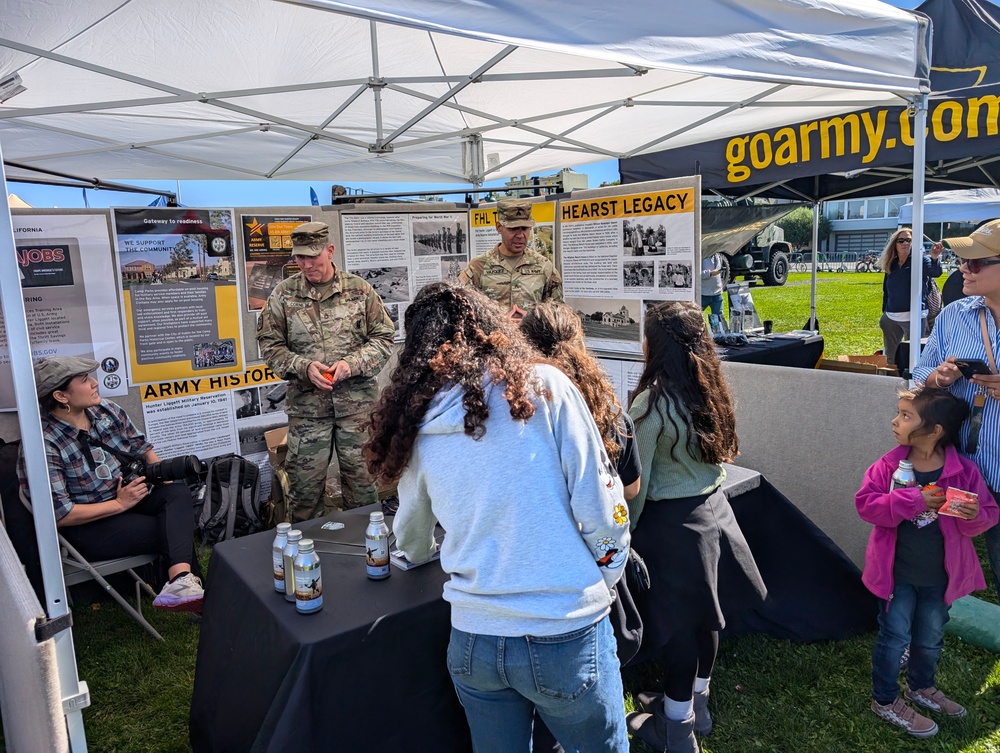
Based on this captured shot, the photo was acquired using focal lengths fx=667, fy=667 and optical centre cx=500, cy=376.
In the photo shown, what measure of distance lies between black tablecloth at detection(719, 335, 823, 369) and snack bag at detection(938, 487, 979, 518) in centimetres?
306

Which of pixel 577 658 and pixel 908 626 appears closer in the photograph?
pixel 577 658

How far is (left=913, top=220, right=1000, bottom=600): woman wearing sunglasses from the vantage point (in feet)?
7.43

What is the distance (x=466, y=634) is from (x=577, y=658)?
227 millimetres

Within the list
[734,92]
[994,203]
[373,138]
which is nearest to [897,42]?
[734,92]

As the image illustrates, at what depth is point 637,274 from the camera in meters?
4.04

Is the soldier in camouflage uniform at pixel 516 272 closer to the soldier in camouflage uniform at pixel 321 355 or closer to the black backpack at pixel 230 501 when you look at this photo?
the soldier in camouflage uniform at pixel 321 355

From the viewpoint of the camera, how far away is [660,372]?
2049mm

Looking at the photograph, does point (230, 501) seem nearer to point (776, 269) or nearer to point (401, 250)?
point (401, 250)

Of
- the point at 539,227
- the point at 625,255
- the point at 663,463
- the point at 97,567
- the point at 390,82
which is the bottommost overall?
the point at 97,567

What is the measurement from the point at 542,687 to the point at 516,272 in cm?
301

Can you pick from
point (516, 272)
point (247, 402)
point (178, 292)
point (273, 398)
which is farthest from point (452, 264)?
point (178, 292)

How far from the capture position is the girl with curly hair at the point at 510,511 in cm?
128

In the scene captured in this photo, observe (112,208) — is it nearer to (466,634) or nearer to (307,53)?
(307,53)

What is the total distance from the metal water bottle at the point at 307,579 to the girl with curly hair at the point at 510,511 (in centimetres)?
41
